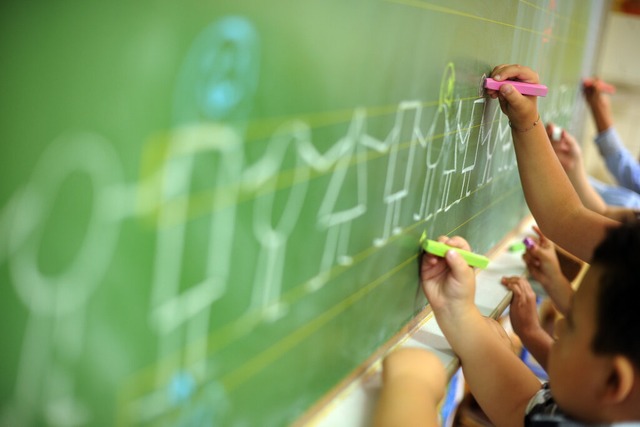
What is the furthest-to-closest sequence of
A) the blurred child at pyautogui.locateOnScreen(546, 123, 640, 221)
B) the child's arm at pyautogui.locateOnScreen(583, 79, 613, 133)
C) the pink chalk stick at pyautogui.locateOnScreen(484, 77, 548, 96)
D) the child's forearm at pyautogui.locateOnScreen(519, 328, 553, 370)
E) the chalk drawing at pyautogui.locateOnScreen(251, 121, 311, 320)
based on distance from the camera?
the child's arm at pyautogui.locateOnScreen(583, 79, 613, 133) → the blurred child at pyautogui.locateOnScreen(546, 123, 640, 221) → the child's forearm at pyautogui.locateOnScreen(519, 328, 553, 370) → the pink chalk stick at pyautogui.locateOnScreen(484, 77, 548, 96) → the chalk drawing at pyautogui.locateOnScreen(251, 121, 311, 320)

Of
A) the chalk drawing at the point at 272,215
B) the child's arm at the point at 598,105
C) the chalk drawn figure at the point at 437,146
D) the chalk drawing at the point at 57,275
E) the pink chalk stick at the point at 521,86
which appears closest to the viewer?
the chalk drawing at the point at 57,275

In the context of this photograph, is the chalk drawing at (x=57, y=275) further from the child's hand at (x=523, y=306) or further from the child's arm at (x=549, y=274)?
the child's arm at (x=549, y=274)

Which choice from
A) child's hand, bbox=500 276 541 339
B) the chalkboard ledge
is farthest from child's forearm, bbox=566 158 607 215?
child's hand, bbox=500 276 541 339

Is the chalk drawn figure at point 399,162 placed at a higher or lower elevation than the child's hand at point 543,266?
higher

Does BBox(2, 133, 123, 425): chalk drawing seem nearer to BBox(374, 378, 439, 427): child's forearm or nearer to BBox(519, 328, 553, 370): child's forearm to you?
BBox(374, 378, 439, 427): child's forearm

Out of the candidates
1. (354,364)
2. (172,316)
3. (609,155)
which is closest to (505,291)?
(354,364)

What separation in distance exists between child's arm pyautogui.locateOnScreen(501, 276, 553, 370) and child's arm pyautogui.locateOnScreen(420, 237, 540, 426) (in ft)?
0.74

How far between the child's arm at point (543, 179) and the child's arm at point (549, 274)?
0.20 meters

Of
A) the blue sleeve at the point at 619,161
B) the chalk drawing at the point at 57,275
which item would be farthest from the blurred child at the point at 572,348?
the blue sleeve at the point at 619,161

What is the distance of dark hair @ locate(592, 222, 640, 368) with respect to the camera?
0.51m

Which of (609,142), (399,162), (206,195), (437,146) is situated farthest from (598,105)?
(206,195)

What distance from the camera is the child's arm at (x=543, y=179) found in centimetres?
79

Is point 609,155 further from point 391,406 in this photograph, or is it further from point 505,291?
point 391,406

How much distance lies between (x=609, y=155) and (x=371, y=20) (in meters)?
1.29
